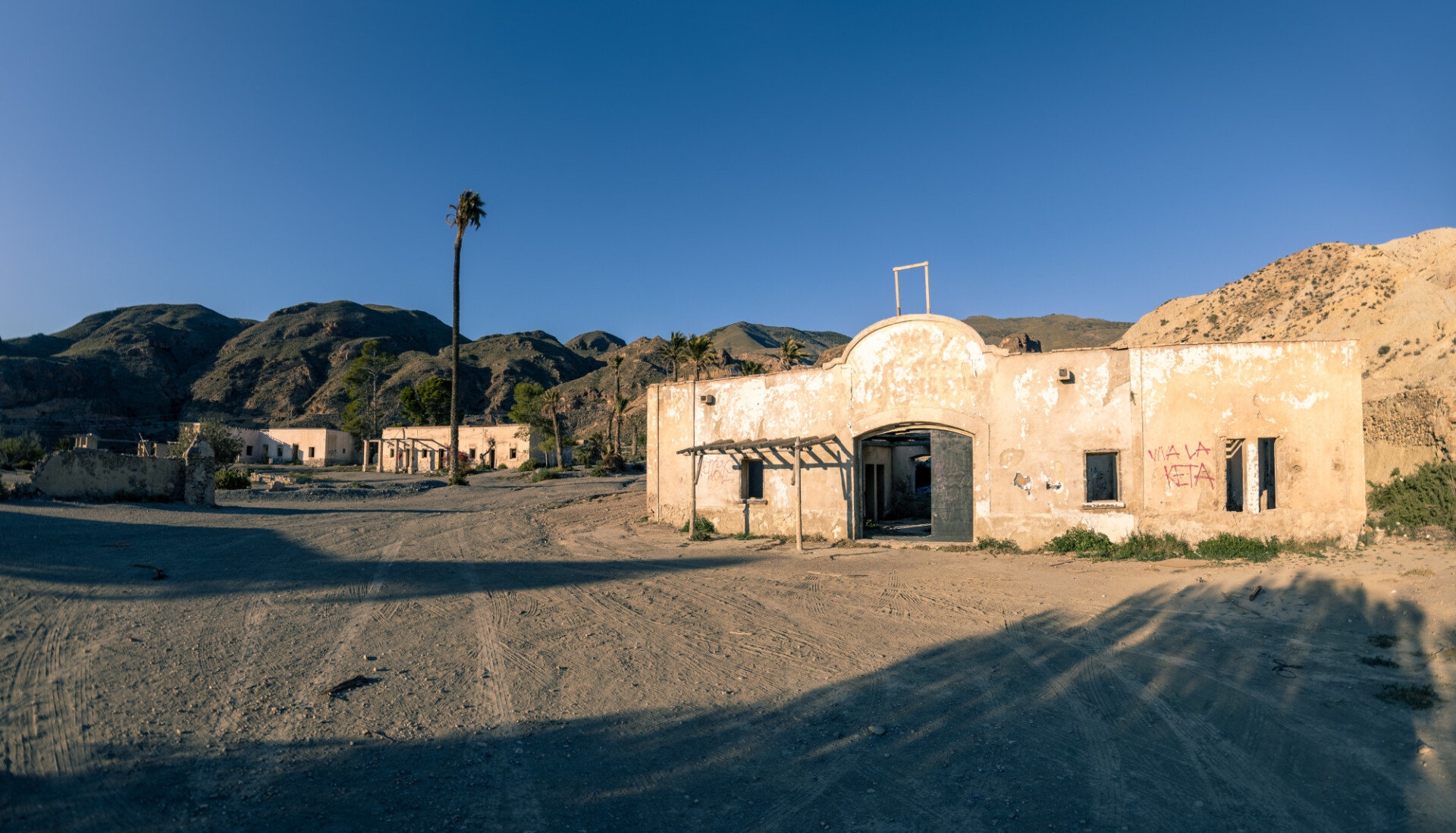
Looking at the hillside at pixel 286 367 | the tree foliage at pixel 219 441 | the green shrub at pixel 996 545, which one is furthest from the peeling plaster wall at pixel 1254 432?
the hillside at pixel 286 367

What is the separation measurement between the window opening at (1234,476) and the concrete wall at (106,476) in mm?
29659

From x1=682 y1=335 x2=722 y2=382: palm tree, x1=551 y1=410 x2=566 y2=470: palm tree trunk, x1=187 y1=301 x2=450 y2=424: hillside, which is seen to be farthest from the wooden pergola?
x1=187 y1=301 x2=450 y2=424: hillside

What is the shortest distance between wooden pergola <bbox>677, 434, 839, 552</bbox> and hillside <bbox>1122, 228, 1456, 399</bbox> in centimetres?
1979

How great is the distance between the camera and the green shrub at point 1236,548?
13510 mm

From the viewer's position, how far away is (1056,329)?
123000 millimetres

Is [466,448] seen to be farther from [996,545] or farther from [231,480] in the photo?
[996,545]

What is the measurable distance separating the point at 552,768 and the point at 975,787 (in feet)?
9.41

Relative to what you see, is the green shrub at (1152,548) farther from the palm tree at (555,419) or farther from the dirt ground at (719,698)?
the palm tree at (555,419)

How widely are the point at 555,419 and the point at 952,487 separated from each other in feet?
Answer: 140

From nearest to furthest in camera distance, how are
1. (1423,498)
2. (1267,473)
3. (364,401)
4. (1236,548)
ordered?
(1236,548), (1423,498), (1267,473), (364,401)

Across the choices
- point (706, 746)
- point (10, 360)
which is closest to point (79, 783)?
point (706, 746)

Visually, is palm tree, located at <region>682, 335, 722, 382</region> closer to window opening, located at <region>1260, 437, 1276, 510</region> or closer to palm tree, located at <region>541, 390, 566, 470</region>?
palm tree, located at <region>541, 390, 566, 470</region>

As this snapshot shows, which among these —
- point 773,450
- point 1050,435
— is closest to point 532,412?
point 773,450

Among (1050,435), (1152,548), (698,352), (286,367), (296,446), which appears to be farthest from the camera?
(286,367)
